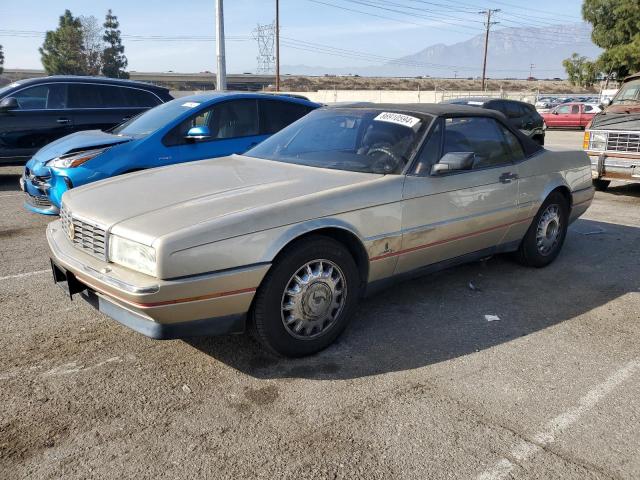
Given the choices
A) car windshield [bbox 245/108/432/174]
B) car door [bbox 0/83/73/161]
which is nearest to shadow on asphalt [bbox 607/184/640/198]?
car windshield [bbox 245/108/432/174]

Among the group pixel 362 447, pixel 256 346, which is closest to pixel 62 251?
pixel 256 346

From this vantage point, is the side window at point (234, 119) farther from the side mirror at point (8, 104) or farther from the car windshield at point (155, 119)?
the side mirror at point (8, 104)

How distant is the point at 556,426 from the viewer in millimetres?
2783

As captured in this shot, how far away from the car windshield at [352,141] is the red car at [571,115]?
24988 mm

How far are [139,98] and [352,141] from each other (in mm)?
6882

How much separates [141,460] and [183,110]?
4.90m

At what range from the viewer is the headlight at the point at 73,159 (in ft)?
19.6

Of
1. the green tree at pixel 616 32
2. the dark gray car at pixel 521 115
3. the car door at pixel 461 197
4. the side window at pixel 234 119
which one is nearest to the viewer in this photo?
the car door at pixel 461 197

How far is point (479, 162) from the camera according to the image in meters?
4.42

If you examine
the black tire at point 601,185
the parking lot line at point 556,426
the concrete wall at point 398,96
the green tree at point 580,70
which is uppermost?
the green tree at point 580,70

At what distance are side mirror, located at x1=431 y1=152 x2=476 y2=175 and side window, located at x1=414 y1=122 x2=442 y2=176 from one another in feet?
0.20

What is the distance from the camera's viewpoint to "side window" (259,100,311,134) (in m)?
7.12

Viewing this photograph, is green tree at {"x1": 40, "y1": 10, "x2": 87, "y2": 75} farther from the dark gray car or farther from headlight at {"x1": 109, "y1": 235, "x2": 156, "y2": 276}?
headlight at {"x1": 109, "y1": 235, "x2": 156, "y2": 276}

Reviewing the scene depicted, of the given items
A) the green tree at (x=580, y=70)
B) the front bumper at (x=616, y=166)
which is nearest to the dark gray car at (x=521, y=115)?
the front bumper at (x=616, y=166)
